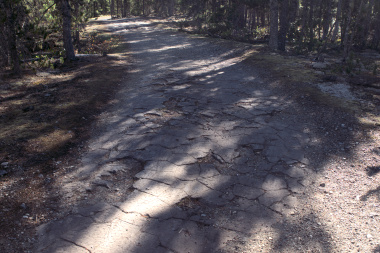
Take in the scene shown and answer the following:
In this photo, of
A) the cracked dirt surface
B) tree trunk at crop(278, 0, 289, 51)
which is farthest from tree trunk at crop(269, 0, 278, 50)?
the cracked dirt surface

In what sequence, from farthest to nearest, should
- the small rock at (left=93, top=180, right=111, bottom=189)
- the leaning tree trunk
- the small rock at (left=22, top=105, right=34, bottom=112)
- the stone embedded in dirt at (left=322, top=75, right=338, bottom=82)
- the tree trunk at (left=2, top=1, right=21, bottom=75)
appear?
the leaning tree trunk < the tree trunk at (left=2, top=1, right=21, bottom=75) < the stone embedded in dirt at (left=322, top=75, right=338, bottom=82) < the small rock at (left=22, top=105, right=34, bottom=112) < the small rock at (left=93, top=180, right=111, bottom=189)

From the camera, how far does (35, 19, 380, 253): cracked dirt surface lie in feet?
9.49

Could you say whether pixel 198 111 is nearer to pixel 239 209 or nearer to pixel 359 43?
pixel 239 209

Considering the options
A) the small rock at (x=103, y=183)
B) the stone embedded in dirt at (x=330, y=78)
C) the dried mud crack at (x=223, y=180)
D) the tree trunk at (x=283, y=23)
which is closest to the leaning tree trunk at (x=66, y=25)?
the dried mud crack at (x=223, y=180)

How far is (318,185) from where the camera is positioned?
3.81 m

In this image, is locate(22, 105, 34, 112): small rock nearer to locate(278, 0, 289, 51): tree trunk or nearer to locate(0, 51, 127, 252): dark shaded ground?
locate(0, 51, 127, 252): dark shaded ground

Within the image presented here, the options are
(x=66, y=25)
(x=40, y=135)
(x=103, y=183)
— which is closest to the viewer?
(x=103, y=183)

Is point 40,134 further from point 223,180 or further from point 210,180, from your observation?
point 223,180

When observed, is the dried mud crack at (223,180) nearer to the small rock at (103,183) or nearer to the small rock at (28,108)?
the small rock at (103,183)

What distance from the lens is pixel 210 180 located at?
3883 millimetres

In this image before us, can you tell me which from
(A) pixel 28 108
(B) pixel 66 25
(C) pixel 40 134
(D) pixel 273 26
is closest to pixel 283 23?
(D) pixel 273 26

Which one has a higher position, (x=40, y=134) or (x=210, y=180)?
(x=40, y=134)

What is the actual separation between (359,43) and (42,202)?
22750 millimetres

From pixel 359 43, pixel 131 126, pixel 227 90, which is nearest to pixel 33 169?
pixel 131 126
